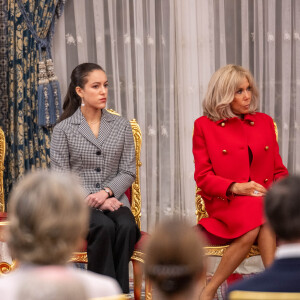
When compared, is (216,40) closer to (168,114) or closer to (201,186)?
(168,114)

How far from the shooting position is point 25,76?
16.4ft

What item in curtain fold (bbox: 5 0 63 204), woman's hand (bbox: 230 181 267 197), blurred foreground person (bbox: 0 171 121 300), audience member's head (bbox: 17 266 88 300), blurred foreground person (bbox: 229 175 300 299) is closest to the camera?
audience member's head (bbox: 17 266 88 300)

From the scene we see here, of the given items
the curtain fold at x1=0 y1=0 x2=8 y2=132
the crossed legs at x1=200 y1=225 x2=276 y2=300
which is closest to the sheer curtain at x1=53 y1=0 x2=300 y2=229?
the curtain fold at x1=0 y1=0 x2=8 y2=132

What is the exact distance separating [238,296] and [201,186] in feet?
7.74

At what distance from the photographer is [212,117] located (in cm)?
415

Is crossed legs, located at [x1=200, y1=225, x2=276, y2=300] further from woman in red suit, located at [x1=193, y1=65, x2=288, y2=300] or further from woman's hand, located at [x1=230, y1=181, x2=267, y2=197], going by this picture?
woman's hand, located at [x1=230, y1=181, x2=267, y2=197]

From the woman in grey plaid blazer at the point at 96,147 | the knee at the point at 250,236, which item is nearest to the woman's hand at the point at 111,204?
the woman in grey plaid blazer at the point at 96,147

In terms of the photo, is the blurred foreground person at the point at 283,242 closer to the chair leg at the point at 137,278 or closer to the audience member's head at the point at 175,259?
the audience member's head at the point at 175,259

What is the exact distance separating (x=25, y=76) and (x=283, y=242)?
3548mm

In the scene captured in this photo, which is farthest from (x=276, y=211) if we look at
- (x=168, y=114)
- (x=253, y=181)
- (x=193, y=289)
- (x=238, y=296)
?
(x=168, y=114)

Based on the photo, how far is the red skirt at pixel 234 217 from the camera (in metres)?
3.82

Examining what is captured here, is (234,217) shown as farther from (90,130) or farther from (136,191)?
(90,130)

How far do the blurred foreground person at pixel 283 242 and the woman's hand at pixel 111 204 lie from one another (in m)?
2.25

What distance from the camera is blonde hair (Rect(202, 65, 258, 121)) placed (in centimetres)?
407
